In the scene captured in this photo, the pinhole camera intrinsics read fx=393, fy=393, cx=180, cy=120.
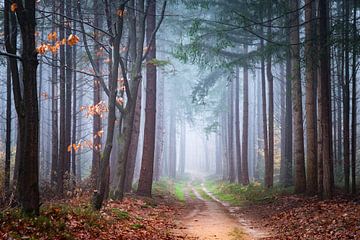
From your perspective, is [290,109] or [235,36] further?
[235,36]

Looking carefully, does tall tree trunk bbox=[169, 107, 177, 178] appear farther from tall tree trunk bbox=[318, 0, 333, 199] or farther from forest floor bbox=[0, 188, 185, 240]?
tall tree trunk bbox=[318, 0, 333, 199]

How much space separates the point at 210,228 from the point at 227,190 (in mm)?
15108

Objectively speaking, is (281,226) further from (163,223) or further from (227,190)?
(227,190)

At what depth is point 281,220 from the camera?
1245 centimetres

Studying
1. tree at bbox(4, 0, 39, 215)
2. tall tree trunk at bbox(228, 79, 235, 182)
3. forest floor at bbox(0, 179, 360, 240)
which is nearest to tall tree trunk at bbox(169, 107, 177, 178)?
tall tree trunk at bbox(228, 79, 235, 182)

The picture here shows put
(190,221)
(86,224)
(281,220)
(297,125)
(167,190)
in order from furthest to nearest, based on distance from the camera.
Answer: (167,190) < (297,125) < (190,221) < (281,220) < (86,224)

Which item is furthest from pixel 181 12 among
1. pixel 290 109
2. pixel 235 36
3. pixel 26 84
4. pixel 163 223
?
pixel 26 84

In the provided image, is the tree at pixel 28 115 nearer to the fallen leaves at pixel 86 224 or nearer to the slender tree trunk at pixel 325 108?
the fallen leaves at pixel 86 224

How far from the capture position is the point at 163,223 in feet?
40.3

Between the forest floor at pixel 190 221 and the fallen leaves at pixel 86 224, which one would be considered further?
the forest floor at pixel 190 221

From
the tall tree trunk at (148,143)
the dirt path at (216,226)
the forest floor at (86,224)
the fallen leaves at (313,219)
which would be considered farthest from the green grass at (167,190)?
the forest floor at (86,224)

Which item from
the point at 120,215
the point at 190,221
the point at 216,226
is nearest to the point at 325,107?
the point at 216,226

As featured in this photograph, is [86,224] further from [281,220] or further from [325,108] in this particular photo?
[325,108]

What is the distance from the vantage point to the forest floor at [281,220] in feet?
31.9
